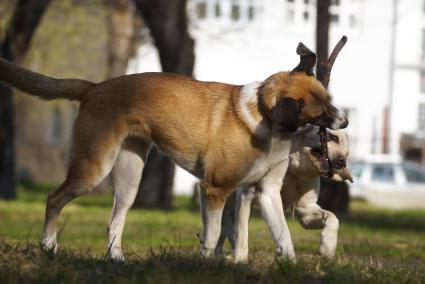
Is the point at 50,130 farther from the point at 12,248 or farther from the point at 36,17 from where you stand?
the point at 12,248

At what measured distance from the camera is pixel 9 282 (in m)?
5.44

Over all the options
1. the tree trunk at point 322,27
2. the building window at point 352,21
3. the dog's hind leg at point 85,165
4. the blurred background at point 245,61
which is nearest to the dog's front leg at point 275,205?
the dog's hind leg at point 85,165

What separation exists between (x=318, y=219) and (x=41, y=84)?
262cm

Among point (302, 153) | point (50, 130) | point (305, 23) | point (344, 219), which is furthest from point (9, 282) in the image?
point (50, 130)

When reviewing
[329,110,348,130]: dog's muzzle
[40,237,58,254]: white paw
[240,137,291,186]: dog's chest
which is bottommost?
[40,237,58,254]: white paw

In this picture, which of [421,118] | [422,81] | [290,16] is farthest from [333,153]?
[422,81]

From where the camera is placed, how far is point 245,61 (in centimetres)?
4591

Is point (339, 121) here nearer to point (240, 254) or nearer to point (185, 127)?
point (185, 127)

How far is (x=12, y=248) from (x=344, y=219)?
11.3 meters

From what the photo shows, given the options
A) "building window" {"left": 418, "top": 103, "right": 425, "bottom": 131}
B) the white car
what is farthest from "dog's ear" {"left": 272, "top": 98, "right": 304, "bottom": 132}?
"building window" {"left": 418, "top": 103, "right": 425, "bottom": 131}

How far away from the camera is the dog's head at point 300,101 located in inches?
266

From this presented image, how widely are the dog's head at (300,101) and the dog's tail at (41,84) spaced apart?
1.57 meters

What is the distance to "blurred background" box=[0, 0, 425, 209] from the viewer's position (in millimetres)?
28938

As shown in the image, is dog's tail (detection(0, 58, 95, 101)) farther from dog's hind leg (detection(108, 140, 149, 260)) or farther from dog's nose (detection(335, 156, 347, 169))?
dog's nose (detection(335, 156, 347, 169))
